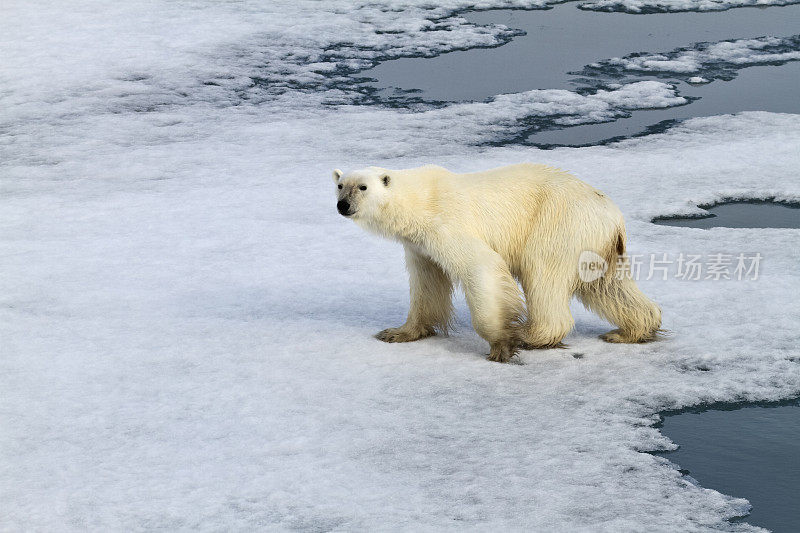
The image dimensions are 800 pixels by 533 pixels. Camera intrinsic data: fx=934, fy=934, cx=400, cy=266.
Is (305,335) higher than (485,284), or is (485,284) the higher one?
(485,284)

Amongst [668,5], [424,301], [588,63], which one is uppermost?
[668,5]

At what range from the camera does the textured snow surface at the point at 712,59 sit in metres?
10.1

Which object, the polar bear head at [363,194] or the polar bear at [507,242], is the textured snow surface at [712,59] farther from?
the polar bear head at [363,194]

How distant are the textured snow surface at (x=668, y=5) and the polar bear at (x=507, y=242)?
28.8 feet

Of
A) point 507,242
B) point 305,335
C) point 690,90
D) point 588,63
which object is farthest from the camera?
point 588,63

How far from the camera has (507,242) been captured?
14.6 ft

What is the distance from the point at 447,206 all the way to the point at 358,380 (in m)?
0.90

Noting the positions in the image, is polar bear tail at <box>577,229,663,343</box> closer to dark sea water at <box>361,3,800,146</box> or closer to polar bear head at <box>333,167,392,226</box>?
polar bear head at <box>333,167,392,226</box>

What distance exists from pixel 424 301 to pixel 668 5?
9.58m

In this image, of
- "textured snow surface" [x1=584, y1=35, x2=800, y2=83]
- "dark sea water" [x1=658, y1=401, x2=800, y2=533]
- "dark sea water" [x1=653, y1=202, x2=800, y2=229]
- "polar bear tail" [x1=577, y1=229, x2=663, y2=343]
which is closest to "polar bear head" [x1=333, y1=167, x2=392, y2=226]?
"polar bear tail" [x1=577, y1=229, x2=663, y2=343]

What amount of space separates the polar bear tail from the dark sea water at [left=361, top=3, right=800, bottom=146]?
3.79m

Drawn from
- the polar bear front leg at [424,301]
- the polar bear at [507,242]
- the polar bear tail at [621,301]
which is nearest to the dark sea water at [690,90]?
the polar bear tail at [621,301]

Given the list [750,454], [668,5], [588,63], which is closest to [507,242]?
[750,454]

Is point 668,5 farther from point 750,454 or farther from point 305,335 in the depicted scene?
point 750,454
